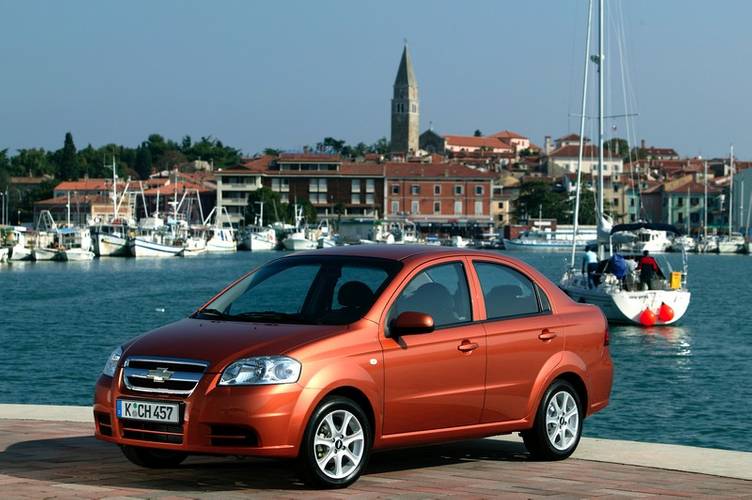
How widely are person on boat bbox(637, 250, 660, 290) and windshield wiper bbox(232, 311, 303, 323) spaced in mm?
31164

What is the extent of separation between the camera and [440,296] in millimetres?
9180

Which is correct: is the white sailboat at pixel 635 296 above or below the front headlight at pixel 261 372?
below

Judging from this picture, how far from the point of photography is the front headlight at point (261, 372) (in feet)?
25.8

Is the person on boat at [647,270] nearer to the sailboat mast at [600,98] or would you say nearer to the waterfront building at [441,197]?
the sailboat mast at [600,98]

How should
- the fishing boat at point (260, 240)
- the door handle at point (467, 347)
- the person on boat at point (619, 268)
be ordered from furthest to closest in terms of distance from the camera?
the fishing boat at point (260, 240), the person on boat at point (619, 268), the door handle at point (467, 347)

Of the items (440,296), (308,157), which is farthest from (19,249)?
(440,296)

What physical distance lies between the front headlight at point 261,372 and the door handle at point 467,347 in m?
1.52

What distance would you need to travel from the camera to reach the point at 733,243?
510 feet

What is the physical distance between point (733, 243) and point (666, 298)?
120304mm

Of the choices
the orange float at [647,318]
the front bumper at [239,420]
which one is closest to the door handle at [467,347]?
the front bumper at [239,420]

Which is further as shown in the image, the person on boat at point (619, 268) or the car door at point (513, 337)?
the person on boat at point (619, 268)

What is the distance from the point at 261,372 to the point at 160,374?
0.67 m

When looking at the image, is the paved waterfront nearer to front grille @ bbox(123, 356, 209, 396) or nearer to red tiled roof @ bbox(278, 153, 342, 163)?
front grille @ bbox(123, 356, 209, 396)

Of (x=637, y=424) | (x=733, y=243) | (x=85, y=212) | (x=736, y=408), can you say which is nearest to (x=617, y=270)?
(x=736, y=408)
